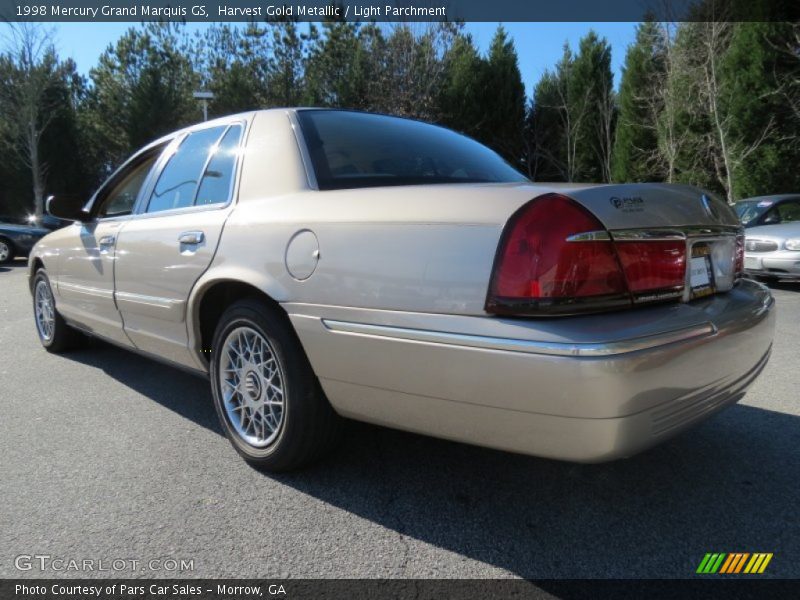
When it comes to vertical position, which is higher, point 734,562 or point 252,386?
point 252,386

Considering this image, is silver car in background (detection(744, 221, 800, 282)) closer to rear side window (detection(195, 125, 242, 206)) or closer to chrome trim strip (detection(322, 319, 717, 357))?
chrome trim strip (detection(322, 319, 717, 357))

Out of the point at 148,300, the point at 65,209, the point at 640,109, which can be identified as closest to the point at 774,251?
the point at 148,300

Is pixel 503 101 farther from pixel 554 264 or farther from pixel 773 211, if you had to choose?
pixel 554 264

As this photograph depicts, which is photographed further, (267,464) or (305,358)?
(267,464)

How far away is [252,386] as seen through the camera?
8.66 feet

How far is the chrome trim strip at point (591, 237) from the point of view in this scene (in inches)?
69.7

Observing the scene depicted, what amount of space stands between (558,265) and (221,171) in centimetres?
187

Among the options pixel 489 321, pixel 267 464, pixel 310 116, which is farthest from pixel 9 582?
pixel 310 116

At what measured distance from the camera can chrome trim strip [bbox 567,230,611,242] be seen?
1771mm

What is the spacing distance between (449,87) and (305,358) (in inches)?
914

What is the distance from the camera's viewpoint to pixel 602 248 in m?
1.80

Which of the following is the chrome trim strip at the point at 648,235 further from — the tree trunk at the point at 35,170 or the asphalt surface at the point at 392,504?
the tree trunk at the point at 35,170

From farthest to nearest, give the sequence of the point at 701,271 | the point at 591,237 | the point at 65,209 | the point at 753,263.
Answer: the point at 753,263
the point at 65,209
the point at 701,271
the point at 591,237

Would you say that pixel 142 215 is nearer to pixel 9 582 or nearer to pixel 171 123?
pixel 9 582
